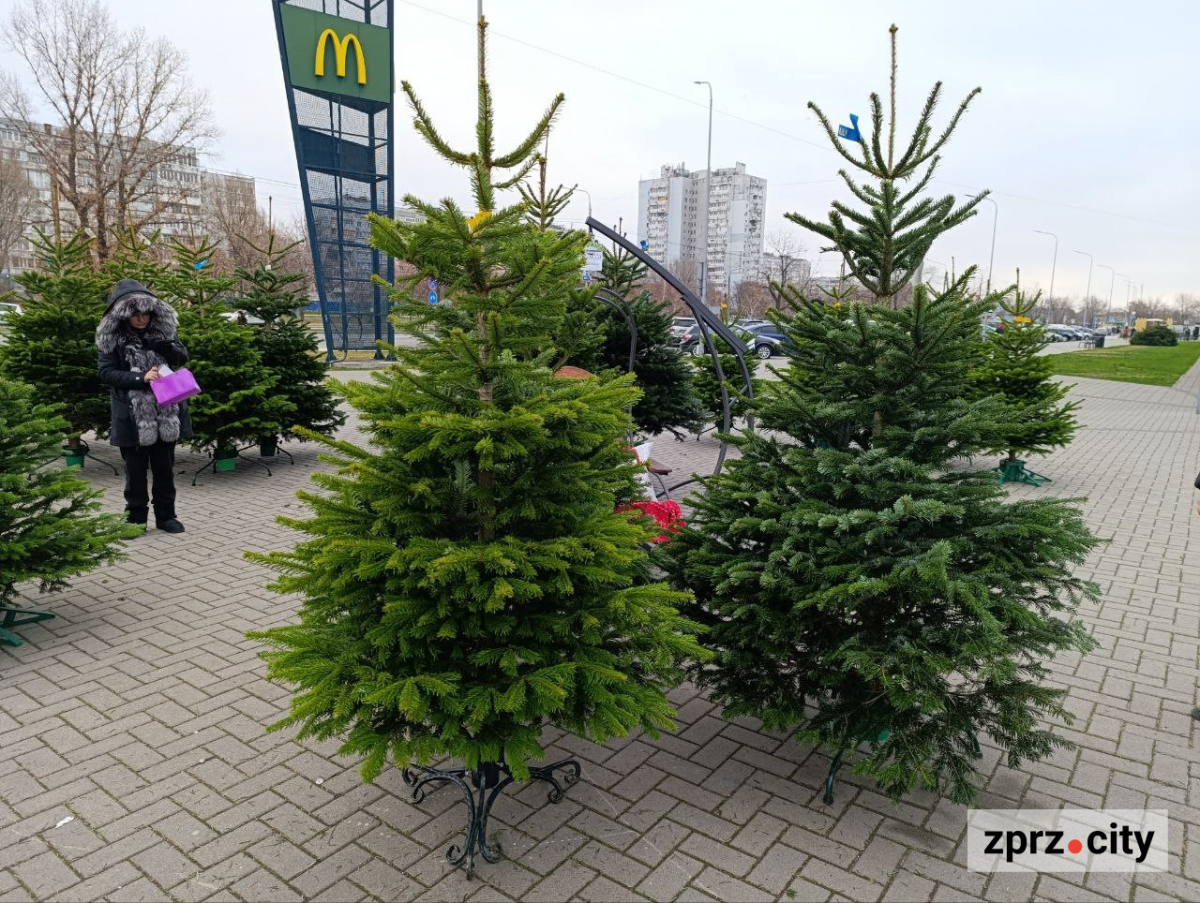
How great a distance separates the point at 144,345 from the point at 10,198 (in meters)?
45.5

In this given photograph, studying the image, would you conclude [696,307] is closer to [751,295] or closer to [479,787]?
[479,787]

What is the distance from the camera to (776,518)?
3354 mm

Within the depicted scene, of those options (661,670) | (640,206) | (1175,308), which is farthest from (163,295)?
(1175,308)

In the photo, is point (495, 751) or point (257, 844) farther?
point (257, 844)

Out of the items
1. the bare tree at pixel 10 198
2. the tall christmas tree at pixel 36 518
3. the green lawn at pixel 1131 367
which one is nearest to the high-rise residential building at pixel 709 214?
the green lawn at pixel 1131 367

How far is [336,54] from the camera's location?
1869cm

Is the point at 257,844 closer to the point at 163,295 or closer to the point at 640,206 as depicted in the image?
the point at 163,295

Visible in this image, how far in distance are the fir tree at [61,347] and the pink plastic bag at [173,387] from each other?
3.01 meters

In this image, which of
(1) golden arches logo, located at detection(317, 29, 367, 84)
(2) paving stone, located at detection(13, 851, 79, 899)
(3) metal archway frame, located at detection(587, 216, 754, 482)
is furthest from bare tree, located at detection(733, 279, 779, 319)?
(2) paving stone, located at detection(13, 851, 79, 899)

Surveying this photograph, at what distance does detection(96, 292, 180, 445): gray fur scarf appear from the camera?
6.61 meters

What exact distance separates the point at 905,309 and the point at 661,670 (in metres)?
1.72

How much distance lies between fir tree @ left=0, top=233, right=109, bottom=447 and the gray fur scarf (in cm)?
273

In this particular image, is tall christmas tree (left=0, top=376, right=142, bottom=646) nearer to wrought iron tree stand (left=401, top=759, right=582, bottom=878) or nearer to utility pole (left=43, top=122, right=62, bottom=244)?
wrought iron tree stand (left=401, top=759, right=582, bottom=878)

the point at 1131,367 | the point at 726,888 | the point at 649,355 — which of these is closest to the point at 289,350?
the point at 649,355
